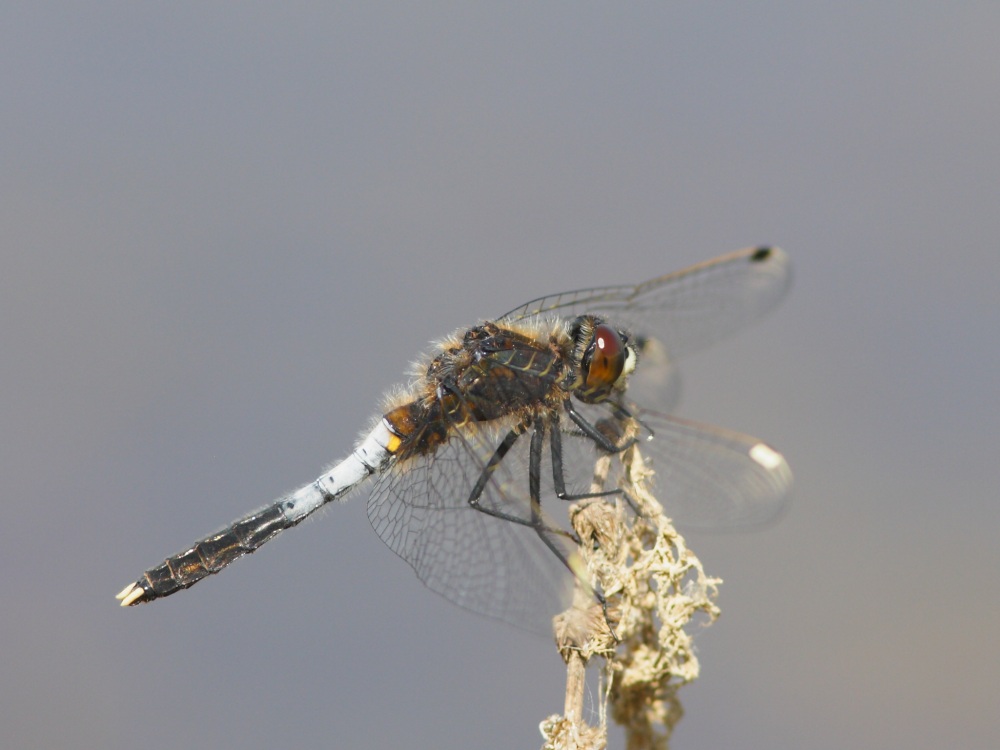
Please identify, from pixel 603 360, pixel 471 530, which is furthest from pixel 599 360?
pixel 471 530

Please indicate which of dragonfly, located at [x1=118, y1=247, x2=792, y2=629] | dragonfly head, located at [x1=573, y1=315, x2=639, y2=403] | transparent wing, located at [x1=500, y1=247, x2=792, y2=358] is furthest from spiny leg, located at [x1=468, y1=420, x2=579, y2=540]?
transparent wing, located at [x1=500, y1=247, x2=792, y2=358]

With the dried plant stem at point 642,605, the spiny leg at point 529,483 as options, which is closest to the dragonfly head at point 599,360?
the spiny leg at point 529,483

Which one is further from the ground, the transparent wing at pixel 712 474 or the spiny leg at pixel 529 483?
the spiny leg at pixel 529 483

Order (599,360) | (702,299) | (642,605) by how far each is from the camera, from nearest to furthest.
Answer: (642,605) → (599,360) → (702,299)

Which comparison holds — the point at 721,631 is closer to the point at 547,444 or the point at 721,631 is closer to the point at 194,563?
the point at 547,444

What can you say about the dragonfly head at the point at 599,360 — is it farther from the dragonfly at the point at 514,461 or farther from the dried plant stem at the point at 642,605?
the dried plant stem at the point at 642,605

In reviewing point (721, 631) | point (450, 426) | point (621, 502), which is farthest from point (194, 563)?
point (721, 631)

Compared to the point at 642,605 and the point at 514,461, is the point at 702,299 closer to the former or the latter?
the point at 514,461
